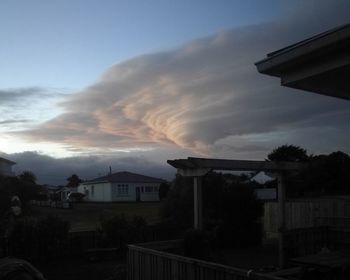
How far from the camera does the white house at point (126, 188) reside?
58656mm

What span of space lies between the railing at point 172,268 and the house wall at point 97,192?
48.4 meters

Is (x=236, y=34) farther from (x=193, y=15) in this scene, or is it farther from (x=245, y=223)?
(x=245, y=223)

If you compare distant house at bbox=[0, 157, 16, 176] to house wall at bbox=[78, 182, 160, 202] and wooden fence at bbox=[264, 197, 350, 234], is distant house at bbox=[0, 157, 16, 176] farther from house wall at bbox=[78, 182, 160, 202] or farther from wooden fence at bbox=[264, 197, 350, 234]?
wooden fence at bbox=[264, 197, 350, 234]

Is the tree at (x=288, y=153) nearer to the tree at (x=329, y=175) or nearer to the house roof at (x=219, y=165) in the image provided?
the tree at (x=329, y=175)

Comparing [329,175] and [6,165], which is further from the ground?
[6,165]

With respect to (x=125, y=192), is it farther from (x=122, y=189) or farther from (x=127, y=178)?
(x=127, y=178)

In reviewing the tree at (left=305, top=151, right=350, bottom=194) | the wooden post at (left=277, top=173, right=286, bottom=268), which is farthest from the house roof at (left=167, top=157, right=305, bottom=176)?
the tree at (left=305, top=151, right=350, bottom=194)

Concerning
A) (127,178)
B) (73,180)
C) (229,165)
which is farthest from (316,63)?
(73,180)

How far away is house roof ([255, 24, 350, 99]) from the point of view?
548 centimetres

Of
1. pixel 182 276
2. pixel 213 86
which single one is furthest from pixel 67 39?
pixel 182 276

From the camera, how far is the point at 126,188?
59438 mm

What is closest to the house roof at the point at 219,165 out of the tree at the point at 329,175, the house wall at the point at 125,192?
the tree at the point at 329,175

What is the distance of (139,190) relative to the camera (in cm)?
6028

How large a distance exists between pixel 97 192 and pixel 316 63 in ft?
189
